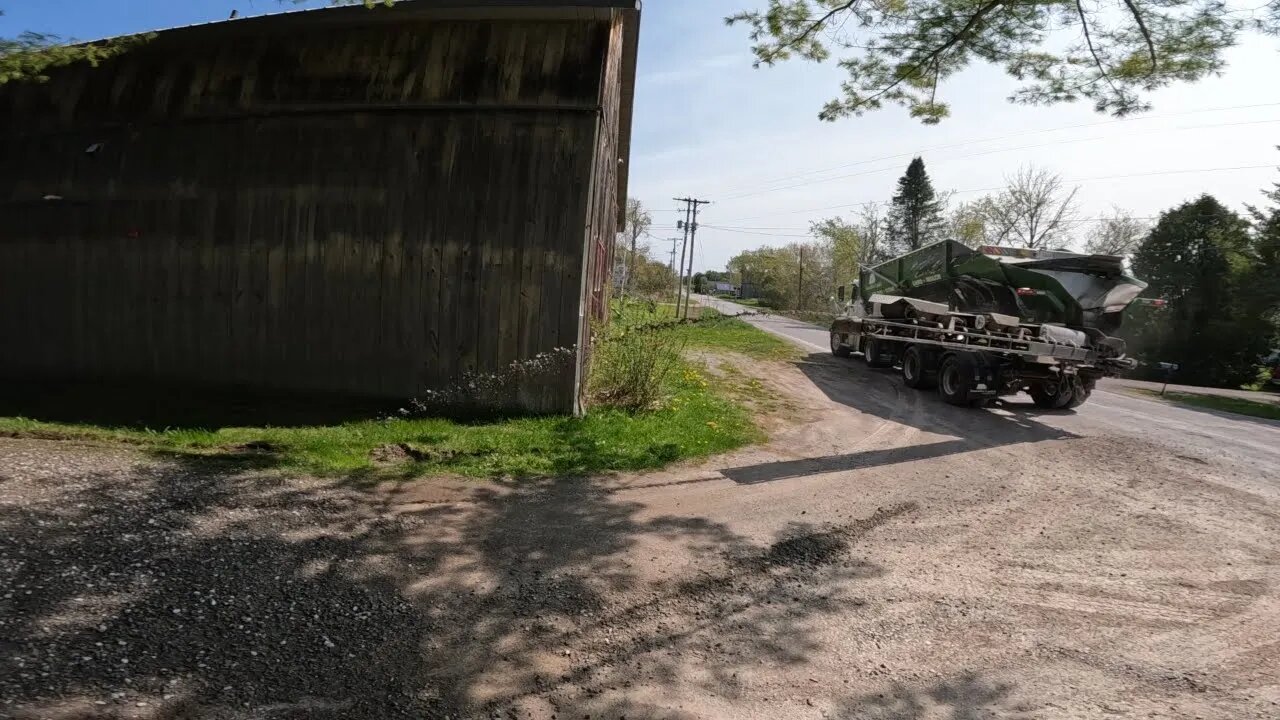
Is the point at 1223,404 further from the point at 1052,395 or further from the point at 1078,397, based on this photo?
the point at 1052,395

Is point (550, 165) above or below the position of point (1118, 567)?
above

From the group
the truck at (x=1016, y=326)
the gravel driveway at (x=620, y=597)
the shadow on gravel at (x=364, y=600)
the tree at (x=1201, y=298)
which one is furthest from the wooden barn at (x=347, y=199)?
the tree at (x=1201, y=298)

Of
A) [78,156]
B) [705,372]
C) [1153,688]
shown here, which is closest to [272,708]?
[1153,688]

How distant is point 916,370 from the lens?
13.0m

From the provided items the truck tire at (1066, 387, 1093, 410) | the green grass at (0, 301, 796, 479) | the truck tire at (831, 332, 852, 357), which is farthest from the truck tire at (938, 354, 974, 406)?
the truck tire at (831, 332, 852, 357)

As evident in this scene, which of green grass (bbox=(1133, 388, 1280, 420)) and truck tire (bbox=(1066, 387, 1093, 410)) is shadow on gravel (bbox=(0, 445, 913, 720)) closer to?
truck tire (bbox=(1066, 387, 1093, 410))

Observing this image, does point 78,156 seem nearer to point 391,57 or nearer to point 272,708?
point 391,57

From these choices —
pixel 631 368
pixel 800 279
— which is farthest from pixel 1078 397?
pixel 800 279

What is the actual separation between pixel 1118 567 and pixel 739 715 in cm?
345

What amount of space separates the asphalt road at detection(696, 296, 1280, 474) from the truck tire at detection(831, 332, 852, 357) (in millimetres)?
5659

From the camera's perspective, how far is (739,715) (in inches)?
116

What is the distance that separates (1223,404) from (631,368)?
15.5m

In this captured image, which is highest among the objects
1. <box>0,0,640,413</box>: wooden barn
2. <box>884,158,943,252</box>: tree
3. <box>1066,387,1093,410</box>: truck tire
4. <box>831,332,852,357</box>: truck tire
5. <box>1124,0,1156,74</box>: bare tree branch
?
<box>884,158,943,252</box>: tree

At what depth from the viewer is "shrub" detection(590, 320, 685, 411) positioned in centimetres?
878
